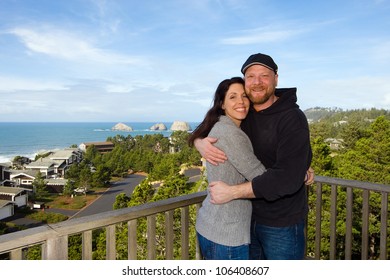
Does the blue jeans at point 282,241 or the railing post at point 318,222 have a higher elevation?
the blue jeans at point 282,241

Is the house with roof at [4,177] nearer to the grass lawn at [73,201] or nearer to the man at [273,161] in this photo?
the grass lawn at [73,201]

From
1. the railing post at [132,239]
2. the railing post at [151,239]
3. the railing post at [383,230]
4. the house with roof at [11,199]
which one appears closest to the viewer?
the railing post at [132,239]

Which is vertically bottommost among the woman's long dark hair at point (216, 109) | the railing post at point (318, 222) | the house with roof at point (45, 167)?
the house with roof at point (45, 167)

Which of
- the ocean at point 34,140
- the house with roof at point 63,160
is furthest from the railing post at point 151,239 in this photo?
the ocean at point 34,140

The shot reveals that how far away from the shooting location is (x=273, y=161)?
1427 millimetres

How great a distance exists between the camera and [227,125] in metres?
1.37

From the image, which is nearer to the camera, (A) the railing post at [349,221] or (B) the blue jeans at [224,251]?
(B) the blue jeans at [224,251]

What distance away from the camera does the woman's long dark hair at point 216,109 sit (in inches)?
58.3

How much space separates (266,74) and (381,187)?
118 cm

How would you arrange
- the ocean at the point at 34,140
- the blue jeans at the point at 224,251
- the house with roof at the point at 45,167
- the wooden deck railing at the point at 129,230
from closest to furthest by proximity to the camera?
the wooden deck railing at the point at 129,230
the blue jeans at the point at 224,251
the house with roof at the point at 45,167
the ocean at the point at 34,140

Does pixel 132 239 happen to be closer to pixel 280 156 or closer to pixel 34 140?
pixel 280 156
